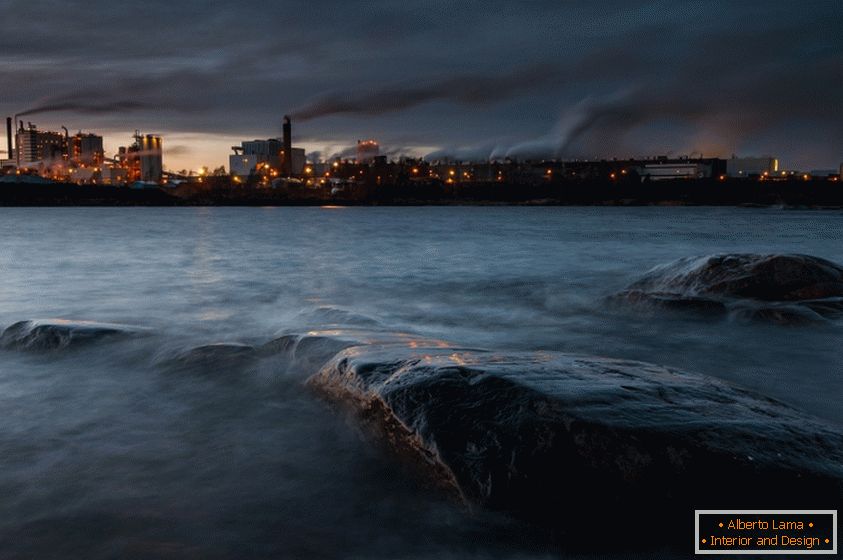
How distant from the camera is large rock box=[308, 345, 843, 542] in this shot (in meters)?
3.02

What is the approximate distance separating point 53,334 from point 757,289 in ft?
30.6

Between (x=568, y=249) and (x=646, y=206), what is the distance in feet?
267

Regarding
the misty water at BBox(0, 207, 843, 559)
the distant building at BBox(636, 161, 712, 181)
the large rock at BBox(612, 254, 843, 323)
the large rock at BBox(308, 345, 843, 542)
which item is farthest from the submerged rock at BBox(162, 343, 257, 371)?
the distant building at BBox(636, 161, 712, 181)

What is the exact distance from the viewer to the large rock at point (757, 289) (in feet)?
27.5

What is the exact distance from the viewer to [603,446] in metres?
3.13

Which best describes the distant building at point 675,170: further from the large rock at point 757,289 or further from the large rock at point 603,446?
the large rock at point 603,446

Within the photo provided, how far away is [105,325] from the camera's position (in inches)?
293

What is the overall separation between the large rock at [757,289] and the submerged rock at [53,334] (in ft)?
24.8

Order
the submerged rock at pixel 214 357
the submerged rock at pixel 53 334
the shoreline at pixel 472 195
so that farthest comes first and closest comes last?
the shoreline at pixel 472 195
the submerged rock at pixel 53 334
the submerged rock at pixel 214 357

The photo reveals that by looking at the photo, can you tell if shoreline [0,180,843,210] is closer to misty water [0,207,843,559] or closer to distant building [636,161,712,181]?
distant building [636,161,712,181]

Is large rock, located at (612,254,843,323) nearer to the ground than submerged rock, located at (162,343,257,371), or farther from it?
farther from it

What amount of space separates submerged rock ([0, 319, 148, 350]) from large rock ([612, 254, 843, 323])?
24.8ft

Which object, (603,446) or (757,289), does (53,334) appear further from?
(757,289)

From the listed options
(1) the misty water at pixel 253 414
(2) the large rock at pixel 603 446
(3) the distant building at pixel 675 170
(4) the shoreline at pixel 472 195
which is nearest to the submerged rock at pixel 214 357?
(1) the misty water at pixel 253 414
